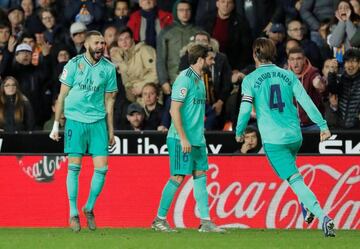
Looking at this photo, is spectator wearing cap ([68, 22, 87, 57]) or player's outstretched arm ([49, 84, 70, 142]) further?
spectator wearing cap ([68, 22, 87, 57])

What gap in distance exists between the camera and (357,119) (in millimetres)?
18734

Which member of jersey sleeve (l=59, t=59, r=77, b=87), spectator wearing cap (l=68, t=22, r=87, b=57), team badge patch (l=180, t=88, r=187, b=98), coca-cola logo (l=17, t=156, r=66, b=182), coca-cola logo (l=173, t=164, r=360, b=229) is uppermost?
spectator wearing cap (l=68, t=22, r=87, b=57)

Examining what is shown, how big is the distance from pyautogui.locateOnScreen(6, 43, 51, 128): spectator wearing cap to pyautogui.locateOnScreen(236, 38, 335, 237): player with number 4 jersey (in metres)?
7.74

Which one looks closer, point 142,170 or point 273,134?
point 273,134

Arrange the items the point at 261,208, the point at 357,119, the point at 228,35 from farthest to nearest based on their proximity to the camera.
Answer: the point at 228,35 < the point at 357,119 < the point at 261,208

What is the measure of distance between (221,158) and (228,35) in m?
4.16

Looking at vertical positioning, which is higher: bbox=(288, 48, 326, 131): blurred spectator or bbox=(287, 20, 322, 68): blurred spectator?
bbox=(287, 20, 322, 68): blurred spectator

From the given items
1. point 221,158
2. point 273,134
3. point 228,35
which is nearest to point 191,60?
point 273,134

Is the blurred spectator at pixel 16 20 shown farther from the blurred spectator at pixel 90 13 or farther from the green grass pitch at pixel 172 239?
the green grass pitch at pixel 172 239

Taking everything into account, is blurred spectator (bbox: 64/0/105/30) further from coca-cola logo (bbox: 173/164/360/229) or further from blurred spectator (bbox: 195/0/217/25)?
coca-cola logo (bbox: 173/164/360/229)

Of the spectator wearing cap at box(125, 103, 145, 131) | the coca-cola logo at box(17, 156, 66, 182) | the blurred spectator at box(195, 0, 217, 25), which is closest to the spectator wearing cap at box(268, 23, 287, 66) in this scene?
the blurred spectator at box(195, 0, 217, 25)

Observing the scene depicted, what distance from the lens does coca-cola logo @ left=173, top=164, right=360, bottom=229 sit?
16.8 meters

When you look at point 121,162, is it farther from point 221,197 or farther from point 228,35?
point 228,35

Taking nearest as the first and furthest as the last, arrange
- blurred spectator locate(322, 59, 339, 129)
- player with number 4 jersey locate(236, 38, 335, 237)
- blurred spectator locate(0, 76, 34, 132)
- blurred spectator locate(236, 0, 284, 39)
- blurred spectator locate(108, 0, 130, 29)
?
player with number 4 jersey locate(236, 38, 335, 237) < blurred spectator locate(322, 59, 339, 129) < blurred spectator locate(0, 76, 34, 132) < blurred spectator locate(236, 0, 284, 39) < blurred spectator locate(108, 0, 130, 29)
